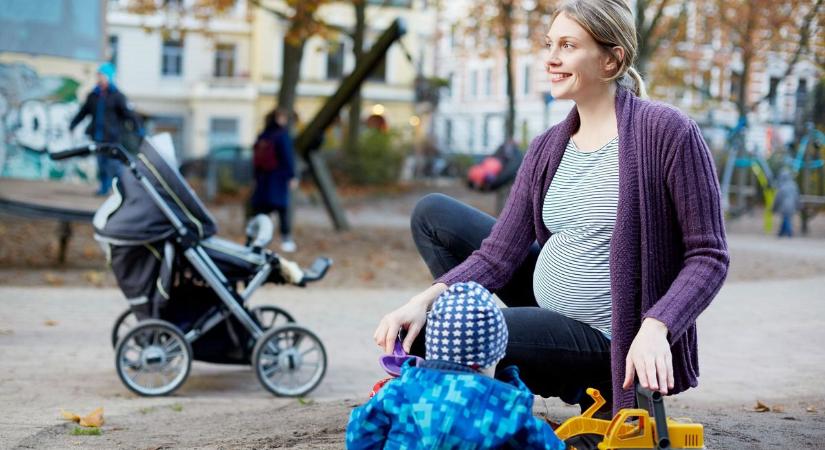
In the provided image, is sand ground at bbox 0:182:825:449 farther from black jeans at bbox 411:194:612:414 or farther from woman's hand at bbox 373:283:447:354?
woman's hand at bbox 373:283:447:354

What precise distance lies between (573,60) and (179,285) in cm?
385

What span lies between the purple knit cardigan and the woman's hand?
0.55 m

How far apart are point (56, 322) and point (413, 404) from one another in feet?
21.2

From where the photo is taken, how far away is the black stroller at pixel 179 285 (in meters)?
6.35

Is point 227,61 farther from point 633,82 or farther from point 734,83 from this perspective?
point 633,82

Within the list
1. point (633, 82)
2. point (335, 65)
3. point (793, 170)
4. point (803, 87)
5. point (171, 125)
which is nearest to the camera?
point (633, 82)

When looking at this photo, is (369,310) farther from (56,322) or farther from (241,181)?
(241,181)

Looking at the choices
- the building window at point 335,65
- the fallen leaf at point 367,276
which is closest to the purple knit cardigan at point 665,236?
the fallen leaf at point 367,276

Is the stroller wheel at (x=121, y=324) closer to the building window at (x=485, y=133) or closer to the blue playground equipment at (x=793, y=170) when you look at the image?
the blue playground equipment at (x=793, y=170)

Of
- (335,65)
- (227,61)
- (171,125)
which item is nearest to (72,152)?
(171,125)

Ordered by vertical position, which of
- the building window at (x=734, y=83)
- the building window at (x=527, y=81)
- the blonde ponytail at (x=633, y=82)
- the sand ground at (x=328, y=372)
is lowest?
the sand ground at (x=328, y=372)

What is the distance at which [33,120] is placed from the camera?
14.4 m

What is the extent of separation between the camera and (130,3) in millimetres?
22672

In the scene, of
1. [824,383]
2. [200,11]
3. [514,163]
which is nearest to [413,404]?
[824,383]
